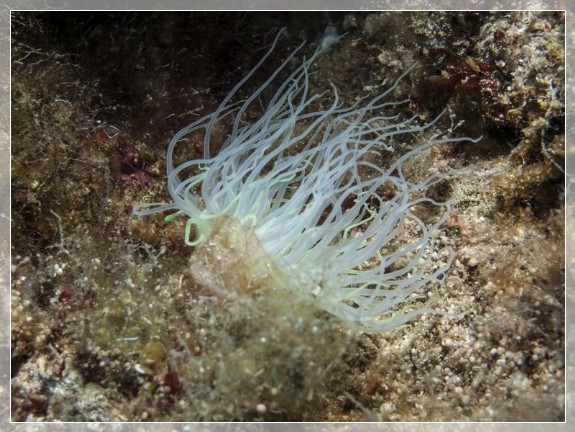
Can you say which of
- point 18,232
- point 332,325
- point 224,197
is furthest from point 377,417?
point 18,232

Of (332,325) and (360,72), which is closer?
(332,325)

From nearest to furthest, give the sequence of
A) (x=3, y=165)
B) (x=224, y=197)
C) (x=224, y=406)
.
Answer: (x=224, y=406)
(x=224, y=197)
(x=3, y=165)

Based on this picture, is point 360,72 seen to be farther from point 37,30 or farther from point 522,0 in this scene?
point 37,30

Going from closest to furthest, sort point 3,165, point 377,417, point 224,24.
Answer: point 377,417, point 3,165, point 224,24

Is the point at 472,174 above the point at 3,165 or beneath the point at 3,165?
above

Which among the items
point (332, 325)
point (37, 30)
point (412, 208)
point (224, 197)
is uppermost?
point (37, 30)

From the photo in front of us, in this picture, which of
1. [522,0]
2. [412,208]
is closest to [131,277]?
[412,208]

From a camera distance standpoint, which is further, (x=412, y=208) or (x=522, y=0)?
(x=412, y=208)

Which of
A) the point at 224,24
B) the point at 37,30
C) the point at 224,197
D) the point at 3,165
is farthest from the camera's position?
the point at 224,24

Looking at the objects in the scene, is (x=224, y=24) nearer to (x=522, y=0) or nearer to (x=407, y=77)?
(x=407, y=77)
